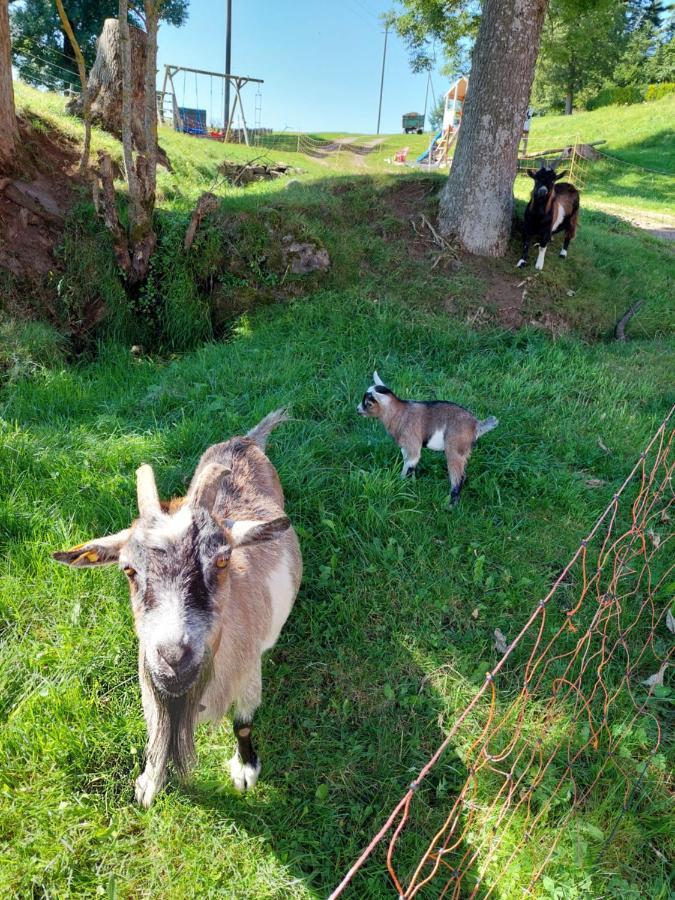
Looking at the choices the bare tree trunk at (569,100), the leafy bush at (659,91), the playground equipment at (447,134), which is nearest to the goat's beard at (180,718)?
the playground equipment at (447,134)

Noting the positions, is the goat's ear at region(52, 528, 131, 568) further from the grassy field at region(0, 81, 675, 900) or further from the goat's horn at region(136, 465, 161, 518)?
the grassy field at region(0, 81, 675, 900)

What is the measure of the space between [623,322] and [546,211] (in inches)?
67.2

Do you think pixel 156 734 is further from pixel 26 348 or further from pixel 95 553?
pixel 26 348

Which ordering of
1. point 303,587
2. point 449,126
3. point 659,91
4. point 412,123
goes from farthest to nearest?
point 412,123
point 659,91
point 449,126
point 303,587

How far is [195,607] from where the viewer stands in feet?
5.56

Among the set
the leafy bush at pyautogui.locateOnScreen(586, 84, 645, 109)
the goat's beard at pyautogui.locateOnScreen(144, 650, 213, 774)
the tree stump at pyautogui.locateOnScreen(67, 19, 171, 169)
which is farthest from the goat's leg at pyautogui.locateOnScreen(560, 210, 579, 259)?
the leafy bush at pyautogui.locateOnScreen(586, 84, 645, 109)

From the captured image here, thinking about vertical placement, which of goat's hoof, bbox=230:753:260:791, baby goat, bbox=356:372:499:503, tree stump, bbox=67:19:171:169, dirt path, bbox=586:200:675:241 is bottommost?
goat's hoof, bbox=230:753:260:791

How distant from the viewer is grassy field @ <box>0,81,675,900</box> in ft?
7.32

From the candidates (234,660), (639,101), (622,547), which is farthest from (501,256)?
(639,101)

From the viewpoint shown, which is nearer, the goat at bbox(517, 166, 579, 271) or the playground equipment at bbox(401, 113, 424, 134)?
the goat at bbox(517, 166, 579, 271)

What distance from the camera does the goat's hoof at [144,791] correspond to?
223 cm

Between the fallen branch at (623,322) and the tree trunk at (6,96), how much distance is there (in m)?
7.42

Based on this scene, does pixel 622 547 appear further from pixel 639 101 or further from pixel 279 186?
pixel 639 101

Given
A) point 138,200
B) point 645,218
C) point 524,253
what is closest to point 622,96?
point 645,218
